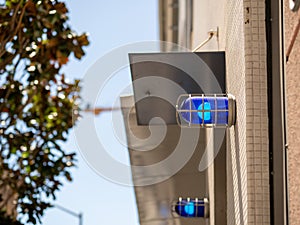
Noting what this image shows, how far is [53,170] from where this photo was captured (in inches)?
350

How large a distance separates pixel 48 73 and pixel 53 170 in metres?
0.97

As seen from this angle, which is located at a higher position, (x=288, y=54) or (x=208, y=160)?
(x=288, y=54)

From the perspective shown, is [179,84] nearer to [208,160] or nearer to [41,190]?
[208,160]

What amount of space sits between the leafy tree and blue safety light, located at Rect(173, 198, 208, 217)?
2.00 metres

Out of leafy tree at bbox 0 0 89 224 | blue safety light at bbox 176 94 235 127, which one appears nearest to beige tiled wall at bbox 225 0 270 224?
blue safety light at bbox 176 94 235 127

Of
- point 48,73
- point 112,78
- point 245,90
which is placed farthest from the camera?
point 48,73

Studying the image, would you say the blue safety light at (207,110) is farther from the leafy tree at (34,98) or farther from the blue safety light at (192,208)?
the leafy tree at (34,98)

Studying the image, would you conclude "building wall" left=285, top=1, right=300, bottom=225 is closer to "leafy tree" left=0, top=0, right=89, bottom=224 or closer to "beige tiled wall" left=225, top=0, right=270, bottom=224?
"beige tiled wall" left=225, top=0, right=270, bottom=224

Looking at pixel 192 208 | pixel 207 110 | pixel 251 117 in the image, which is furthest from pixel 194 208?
pixel 251 117

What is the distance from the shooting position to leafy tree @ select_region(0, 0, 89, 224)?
820 centimetres

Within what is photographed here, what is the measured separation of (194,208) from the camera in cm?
652

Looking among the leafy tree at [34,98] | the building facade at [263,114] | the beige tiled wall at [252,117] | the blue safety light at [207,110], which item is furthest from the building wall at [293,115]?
the leafy tree at [34,98]

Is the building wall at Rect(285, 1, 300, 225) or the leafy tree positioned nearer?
the building wall at Rect(285, 1, 300, 225)

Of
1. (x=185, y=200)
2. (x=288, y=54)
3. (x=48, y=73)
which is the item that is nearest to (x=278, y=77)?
(x=288, y=54)
